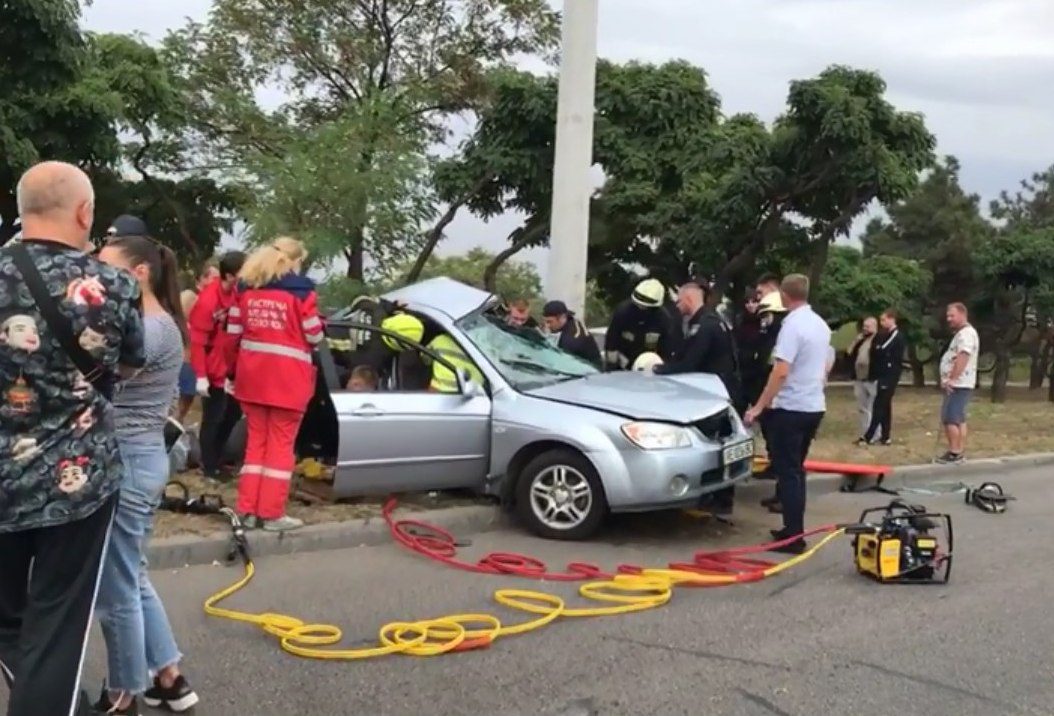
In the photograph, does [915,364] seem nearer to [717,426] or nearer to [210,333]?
[717,426]

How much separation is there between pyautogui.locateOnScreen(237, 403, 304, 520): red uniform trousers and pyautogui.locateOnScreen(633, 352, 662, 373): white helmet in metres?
3.37

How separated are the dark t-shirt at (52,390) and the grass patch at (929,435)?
9.63m

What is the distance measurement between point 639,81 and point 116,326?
1963cm

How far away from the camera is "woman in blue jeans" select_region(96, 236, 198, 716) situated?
383cm

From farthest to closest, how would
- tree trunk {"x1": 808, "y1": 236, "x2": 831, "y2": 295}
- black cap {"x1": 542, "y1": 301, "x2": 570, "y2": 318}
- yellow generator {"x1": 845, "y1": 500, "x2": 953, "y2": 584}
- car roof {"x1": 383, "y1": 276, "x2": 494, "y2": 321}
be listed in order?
tree trunk {"x1": 808, "y1": 236, "x2": 831, "y2": 295} → black cap {"x1": 542, "y1": 301, "x2": 570, "y2": 318} → car roof {"x1": 383, "y1": 276, "x2": 494, "y2": 321} → yellow generator {"x1": 845, "y1": 500, "x2": 953, "y2": 584}

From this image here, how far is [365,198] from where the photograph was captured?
14844 mm

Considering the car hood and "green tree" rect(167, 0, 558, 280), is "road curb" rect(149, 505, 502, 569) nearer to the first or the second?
the car hood

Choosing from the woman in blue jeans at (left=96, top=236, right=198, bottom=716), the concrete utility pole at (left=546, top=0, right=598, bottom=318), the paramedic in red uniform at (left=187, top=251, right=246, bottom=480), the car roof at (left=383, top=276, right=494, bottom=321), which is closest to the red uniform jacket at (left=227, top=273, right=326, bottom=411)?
the paramedic in red uniform at (left=187, top=251, right=246, bottom=480)

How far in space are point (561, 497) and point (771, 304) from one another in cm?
308

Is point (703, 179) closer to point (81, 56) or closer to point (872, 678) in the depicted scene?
point (81, 56)

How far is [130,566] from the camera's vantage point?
12.6ft

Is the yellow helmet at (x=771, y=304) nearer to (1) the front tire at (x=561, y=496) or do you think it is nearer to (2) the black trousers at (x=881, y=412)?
(1) the front tire at (x=561, y=496)

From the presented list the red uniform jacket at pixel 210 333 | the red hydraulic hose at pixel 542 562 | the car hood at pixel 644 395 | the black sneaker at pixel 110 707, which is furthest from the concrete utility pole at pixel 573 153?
the black sneaker at pixel 110 707

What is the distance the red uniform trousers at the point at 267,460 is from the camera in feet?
22.7
